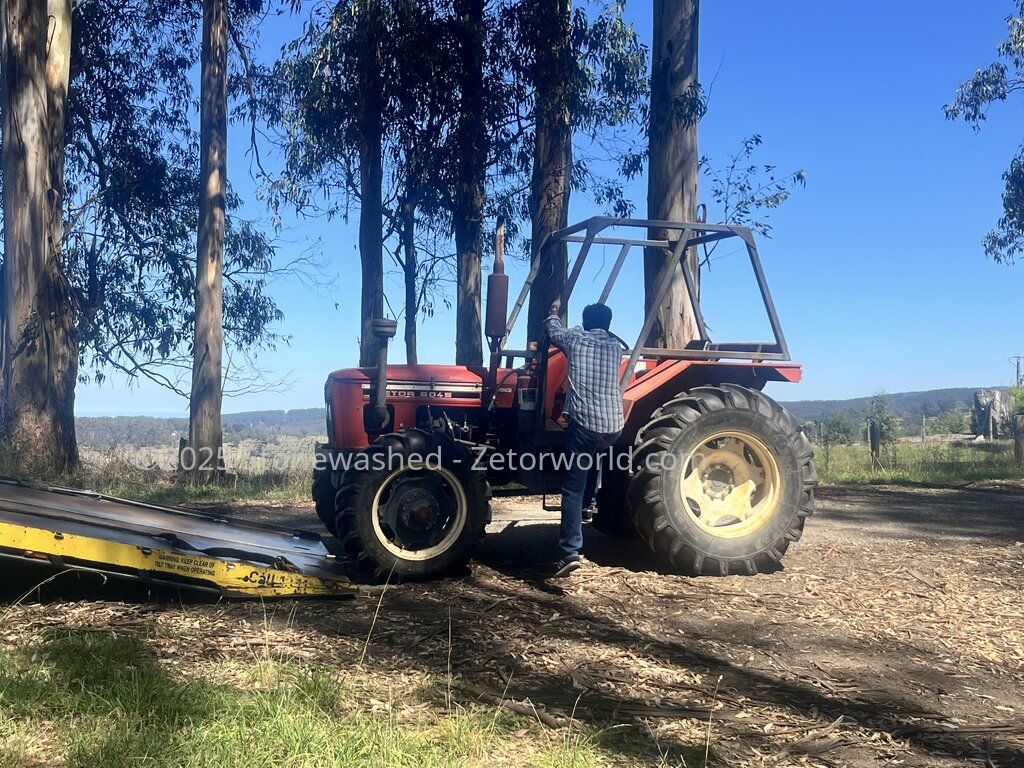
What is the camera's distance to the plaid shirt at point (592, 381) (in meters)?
5.52

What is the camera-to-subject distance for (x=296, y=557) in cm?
547

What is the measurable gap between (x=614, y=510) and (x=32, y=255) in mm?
9237

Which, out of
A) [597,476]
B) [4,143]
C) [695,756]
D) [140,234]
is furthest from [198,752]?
[140,234]

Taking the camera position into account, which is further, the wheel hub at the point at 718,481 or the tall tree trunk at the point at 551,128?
the tall tree trunk at the point at 551,128

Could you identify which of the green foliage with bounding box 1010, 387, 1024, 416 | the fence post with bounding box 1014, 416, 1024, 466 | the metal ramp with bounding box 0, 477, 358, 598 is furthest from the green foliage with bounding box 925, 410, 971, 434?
the metal ramp with bounding box 0, 477, 358, 598

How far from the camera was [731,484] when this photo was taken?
6.24 m

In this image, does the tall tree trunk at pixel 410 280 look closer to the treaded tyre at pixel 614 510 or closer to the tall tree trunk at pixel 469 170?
the tall tree trunk at pixel 469 170

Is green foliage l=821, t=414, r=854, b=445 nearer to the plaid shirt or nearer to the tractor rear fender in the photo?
the tractor rear fender

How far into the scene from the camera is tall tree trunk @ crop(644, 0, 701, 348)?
951 centimetres

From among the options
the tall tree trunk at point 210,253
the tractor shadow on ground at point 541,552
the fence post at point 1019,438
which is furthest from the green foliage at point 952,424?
the tractor shadow on ground at point 541,552

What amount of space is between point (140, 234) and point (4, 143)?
25.7 ft

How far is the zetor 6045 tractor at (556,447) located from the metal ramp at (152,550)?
575mm

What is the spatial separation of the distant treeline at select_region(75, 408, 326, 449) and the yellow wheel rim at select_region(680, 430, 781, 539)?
17.4ft

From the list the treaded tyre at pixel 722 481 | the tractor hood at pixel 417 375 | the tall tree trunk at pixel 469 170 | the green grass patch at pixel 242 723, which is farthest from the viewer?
the tall tree trunk at pixel 469 170
